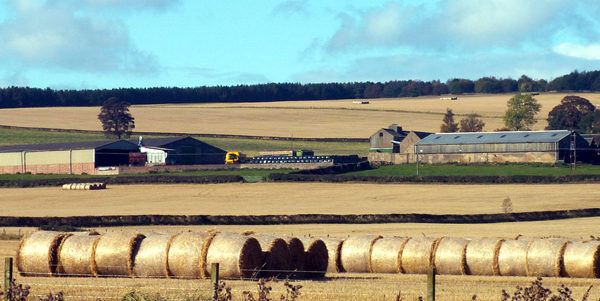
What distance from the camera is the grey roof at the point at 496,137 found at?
4069 inches

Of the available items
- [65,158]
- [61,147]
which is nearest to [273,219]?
[65,158]

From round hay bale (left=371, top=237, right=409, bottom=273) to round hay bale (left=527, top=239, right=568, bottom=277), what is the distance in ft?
12.5

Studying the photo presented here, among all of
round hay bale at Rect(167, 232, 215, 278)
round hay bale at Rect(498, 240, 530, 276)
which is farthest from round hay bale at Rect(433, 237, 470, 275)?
round hay bale at Rect(167, 232, 215, 278)

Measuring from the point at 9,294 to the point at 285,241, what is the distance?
10076 mm

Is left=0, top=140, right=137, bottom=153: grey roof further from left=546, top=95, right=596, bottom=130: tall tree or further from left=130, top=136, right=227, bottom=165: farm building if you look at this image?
left=546, top=95, right=596, bottom=130: tall tree

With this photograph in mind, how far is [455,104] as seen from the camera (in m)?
180

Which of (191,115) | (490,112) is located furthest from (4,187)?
(490,112)

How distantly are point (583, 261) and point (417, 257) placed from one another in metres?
4.69

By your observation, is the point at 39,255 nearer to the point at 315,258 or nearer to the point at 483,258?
the point at 315,258

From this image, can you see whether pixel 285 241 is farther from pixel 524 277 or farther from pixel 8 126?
pixel 8 126

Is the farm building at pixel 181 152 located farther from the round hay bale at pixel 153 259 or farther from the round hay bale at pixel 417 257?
the round hay bale at pixel 153 259

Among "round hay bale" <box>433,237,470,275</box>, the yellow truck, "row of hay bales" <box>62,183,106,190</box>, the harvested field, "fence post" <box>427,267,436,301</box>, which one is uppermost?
"fence post" <box>427,267,436,301</box>

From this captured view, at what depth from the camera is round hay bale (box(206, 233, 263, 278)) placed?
Answer: 23.3 meters

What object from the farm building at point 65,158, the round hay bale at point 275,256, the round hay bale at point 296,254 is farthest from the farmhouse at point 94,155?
the round hay bale at point 275,256
